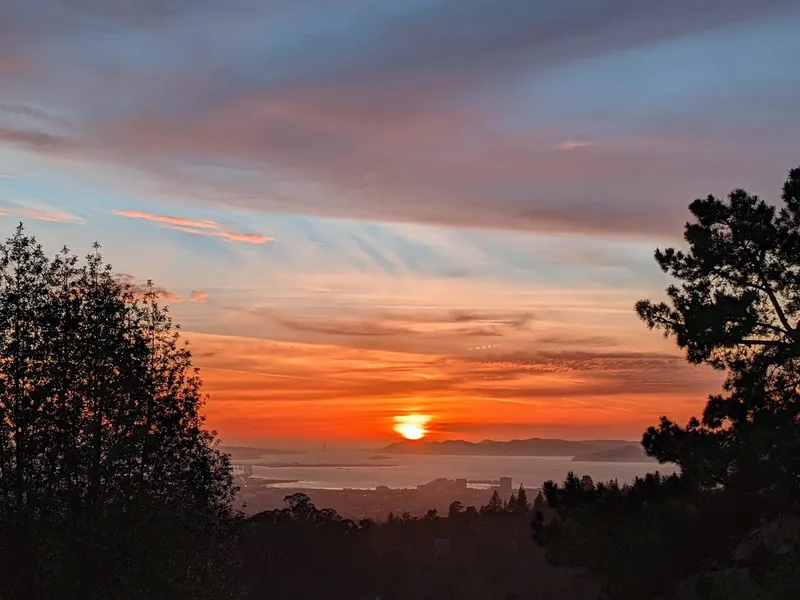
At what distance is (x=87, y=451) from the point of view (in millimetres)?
23469

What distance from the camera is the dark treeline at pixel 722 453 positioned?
2247 cm

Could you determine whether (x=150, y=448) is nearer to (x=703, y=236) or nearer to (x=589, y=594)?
(x=703, y=236)

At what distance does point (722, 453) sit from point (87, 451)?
16599 mm

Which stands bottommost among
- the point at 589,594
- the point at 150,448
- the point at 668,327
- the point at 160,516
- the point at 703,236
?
the point at 589,594

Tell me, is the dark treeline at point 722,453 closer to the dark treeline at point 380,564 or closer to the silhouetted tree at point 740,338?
the silhouetted tree at point 740,338

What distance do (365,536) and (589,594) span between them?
1015 inches

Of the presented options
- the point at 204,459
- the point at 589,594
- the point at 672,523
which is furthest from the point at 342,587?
the point at 672,523

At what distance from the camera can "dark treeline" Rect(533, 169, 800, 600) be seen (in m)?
22.5

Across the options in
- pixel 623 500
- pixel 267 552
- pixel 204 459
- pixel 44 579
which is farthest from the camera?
pixel 267 552

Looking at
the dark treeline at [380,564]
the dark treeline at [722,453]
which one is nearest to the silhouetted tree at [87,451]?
the dark treeline at [722,453]

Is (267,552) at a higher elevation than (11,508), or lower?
lower

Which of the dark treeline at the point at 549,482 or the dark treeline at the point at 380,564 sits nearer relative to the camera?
the dark treeline at the point at 549,482

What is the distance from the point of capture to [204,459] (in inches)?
1113

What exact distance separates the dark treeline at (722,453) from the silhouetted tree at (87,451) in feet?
38.3
